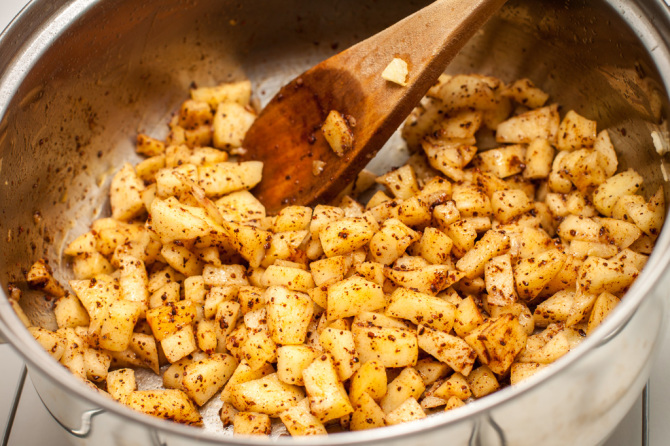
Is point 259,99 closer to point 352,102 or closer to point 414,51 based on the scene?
point 352,102

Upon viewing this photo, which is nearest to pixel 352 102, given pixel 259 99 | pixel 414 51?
pixel 414 51

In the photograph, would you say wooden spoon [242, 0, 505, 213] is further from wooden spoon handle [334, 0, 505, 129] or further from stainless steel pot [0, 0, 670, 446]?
stainless steel pot [0, 0, 670, 446]

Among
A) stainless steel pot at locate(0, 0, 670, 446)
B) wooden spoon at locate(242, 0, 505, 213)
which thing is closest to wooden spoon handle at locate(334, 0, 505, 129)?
wooden spoon at locate(242, 0, 505, 213)

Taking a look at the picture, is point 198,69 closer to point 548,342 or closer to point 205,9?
point 205,9

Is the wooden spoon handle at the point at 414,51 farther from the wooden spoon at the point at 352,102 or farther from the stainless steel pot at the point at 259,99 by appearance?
the stainless steel pot at the point at 259,99

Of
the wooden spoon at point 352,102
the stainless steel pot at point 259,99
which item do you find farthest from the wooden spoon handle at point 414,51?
the stainless steel pot at point 259,99

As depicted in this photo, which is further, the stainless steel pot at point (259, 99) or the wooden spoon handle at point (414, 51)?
the wooden spoon handle at point (414, 51)

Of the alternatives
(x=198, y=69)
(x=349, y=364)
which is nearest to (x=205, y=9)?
(x=198, y=69)
